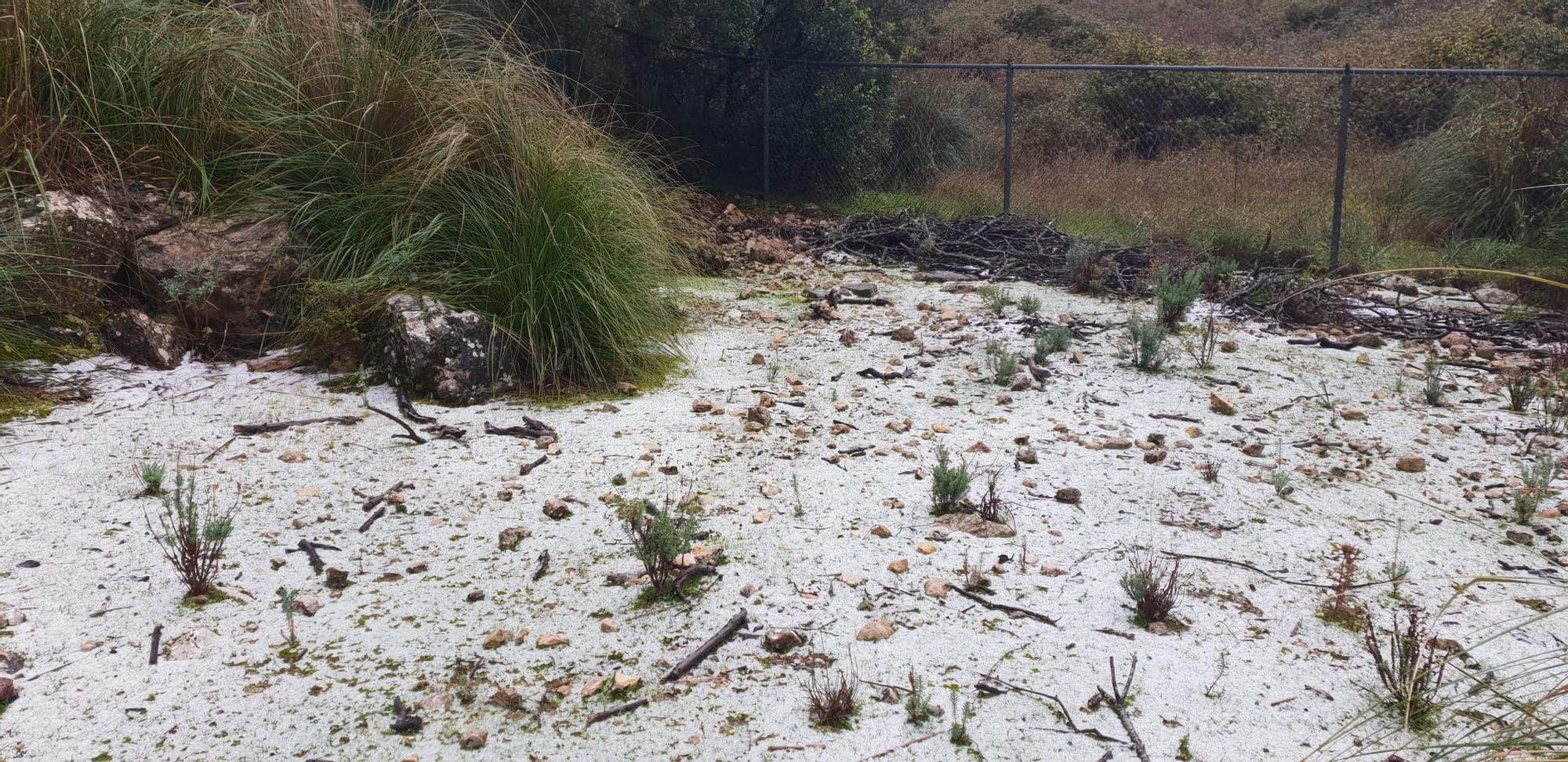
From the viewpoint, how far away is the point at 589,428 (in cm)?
403

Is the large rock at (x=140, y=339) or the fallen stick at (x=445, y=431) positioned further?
the large rock at (x=140, y=339)

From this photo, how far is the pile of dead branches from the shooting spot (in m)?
7.22

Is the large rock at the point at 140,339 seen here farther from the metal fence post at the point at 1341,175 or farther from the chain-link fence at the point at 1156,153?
the metal fence post at the point at 1341,175

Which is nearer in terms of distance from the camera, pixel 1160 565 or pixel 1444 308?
pixel 1160 565

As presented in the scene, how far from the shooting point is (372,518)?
316 centimetres

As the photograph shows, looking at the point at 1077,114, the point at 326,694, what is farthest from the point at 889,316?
the point at 1077,114

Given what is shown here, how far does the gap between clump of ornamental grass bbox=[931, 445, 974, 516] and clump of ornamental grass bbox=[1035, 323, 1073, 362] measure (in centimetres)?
174

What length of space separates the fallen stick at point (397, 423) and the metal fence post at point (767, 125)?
272 inches

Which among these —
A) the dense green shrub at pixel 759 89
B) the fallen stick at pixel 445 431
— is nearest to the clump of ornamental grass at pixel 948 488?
the fallen stick at pixel 445 431

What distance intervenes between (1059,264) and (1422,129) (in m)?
8.66

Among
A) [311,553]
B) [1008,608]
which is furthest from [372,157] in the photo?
[1008,608]

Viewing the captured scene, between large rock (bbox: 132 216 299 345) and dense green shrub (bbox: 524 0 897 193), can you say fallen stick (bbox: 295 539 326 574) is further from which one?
dense green shrub (bbox: 524 0 897 193)

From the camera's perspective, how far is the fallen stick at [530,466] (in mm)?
3559

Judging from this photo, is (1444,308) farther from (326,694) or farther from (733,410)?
(326,694)
